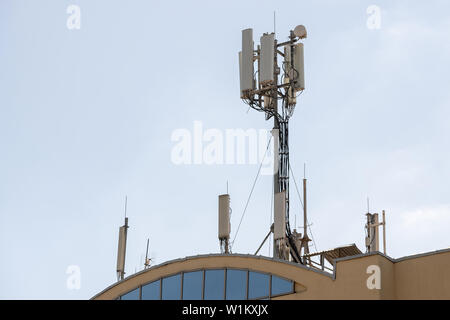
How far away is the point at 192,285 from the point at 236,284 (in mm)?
2111

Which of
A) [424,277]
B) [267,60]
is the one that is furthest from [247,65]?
[424,277]

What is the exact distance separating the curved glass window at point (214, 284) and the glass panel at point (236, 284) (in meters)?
0.30

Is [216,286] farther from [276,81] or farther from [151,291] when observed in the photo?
[276,81]

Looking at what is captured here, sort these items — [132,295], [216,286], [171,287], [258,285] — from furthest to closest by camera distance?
[132,295]
[171,287]
[216,286]
[258,285]

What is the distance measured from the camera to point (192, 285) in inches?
Answer: 1492

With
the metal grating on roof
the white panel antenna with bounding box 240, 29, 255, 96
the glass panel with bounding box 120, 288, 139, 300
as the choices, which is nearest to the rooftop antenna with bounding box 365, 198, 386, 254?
the metal grating on roof

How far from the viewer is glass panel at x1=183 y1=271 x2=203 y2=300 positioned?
37688 mm

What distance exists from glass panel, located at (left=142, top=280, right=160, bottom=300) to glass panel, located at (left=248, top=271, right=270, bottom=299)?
4.56m

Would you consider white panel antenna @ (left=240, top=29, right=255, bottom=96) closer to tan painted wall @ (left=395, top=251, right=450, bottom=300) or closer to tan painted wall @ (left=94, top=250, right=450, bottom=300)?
tan painted wall @ (left=94, top=250, right=450, bottom=300)

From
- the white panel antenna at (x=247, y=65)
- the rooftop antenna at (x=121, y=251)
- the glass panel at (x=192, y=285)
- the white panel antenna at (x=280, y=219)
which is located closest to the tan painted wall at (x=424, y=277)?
the white panel antenna at (x=280, y=219)

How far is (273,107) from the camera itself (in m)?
43.9
